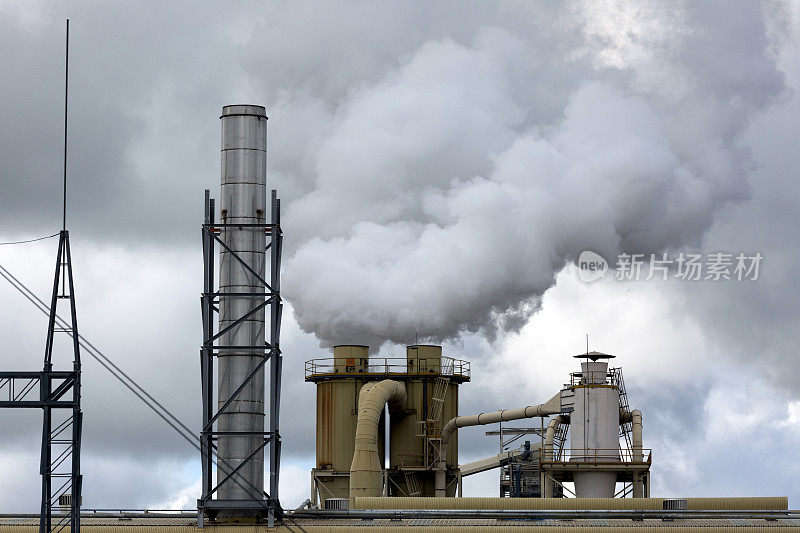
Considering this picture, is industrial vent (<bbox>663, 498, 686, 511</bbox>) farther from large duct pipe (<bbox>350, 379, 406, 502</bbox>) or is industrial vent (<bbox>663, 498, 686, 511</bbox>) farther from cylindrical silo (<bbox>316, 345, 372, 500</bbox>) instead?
cylindrical silo (<bbox>316, 345, 372, 500</bbox>)

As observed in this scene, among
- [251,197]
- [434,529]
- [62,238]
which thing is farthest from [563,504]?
[62,238]

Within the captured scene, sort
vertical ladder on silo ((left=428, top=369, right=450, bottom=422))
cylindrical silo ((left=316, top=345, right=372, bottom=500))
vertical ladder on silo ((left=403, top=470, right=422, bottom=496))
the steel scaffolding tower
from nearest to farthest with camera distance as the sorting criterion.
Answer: the steel scaffolding tower
cylindrical silo ((left=316, top=345, right=372, bottom=500))
vertical ladder on silo ((left=403, top=470, right=422, bottom=496))
vertical ladder on silo ((left=428, top=369, right=450, bottom=422))

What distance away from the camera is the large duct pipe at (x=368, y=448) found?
67.7 meters

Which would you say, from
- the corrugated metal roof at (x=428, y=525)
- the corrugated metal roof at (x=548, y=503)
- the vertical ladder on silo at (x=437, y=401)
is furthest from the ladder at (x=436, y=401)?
the corrugated metal roof at (x=428, y=525)

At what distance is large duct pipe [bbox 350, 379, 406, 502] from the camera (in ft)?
222

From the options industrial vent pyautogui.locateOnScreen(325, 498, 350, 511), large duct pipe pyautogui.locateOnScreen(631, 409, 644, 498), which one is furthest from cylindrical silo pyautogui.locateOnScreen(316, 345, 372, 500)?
industrial vent pyautogui.locateOnScreen(325, 498, 350, 511)

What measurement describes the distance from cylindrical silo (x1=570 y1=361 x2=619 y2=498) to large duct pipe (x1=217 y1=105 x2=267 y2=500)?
18.7 m

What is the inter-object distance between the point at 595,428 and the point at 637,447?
2.65 m

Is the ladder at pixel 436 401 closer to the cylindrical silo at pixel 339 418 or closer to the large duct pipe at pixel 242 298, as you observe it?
the cylindrical silo at pixel 339 418

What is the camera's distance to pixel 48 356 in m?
56.7

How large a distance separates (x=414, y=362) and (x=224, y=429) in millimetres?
22651

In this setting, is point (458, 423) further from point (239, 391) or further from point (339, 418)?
point (239, 391)

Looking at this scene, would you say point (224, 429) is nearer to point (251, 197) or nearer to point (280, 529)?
point (280, 529)

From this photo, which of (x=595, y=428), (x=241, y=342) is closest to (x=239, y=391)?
(x=241, y=342)
